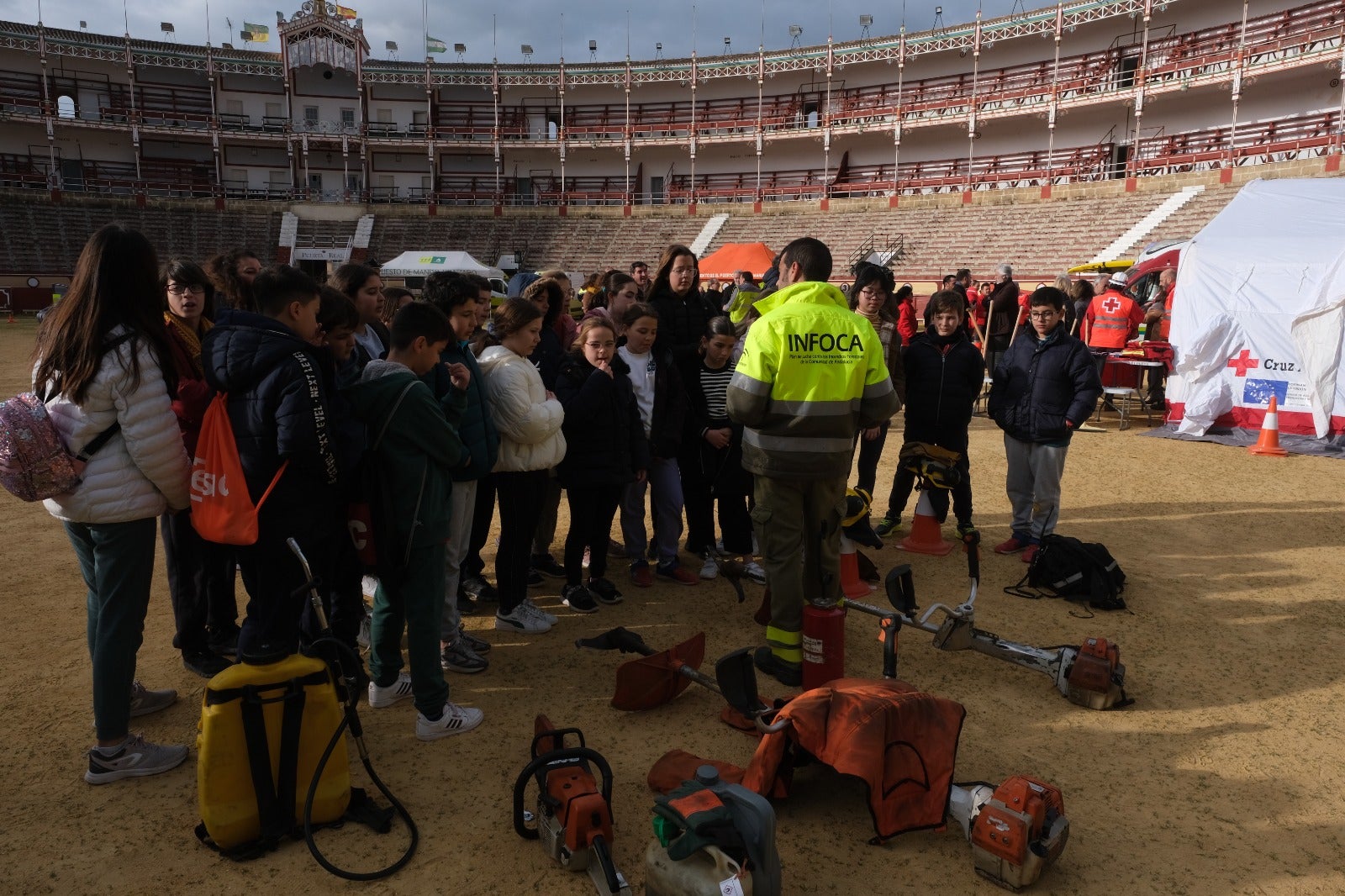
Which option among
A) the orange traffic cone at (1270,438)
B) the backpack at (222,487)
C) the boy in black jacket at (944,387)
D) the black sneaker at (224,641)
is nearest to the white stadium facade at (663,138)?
the orange traffic cone at (1270,438)

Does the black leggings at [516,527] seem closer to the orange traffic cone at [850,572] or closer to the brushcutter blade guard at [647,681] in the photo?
the brushcutter blade guard at [647,681]

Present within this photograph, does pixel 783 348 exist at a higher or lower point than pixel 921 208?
lower

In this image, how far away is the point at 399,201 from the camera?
133ft

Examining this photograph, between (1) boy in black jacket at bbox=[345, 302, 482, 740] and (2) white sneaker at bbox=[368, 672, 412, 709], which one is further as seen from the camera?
(2) white sneaker at bbox=[368, 672, 412, 709]

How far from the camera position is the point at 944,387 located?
18.3 feet

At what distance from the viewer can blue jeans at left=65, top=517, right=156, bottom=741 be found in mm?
2801

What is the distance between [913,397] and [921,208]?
2863 cm

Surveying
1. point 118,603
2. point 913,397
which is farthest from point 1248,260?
point 118,603

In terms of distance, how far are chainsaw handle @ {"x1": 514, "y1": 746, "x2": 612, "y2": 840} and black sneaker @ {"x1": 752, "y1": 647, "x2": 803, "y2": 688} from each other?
125 centimetres

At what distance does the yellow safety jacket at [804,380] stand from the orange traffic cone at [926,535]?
2319 mm

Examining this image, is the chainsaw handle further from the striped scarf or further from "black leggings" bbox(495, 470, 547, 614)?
the striped scarf

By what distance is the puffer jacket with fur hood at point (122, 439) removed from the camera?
Answer: 273 centimetres

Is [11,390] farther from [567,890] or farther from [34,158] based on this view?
[34,158]

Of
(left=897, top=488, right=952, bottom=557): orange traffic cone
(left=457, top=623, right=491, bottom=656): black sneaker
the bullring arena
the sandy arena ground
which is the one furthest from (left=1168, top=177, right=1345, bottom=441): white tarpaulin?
(left=457, top=623, right=491, bottom=656): black sneaker
